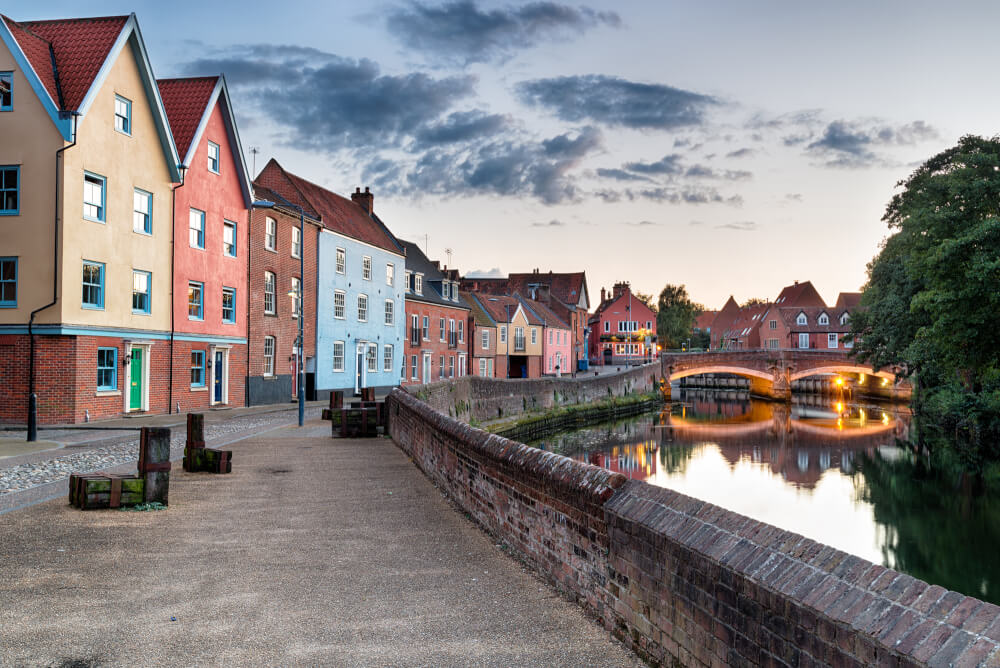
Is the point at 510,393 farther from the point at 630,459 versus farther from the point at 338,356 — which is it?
the point at 338,356

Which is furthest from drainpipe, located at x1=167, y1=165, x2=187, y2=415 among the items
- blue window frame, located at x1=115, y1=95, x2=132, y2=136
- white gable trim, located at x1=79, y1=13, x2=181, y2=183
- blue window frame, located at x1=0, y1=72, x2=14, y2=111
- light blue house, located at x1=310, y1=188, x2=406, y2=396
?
light blue house, located at x1=310, y1=188, x2=406, y2=396

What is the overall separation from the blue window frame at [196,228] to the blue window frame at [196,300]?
4.58 feet

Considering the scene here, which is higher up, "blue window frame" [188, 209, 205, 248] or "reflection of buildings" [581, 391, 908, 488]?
"blue window frame" [188, 209, 205, 248]

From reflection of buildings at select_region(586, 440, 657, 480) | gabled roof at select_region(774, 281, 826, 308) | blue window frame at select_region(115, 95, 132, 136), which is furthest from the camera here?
gabled roof at select_region(774, 281, 826, 308)

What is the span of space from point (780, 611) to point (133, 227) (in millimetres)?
24087

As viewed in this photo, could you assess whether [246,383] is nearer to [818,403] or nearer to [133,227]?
[133,227]

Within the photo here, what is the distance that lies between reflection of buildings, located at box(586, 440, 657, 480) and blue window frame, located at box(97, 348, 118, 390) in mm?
16036

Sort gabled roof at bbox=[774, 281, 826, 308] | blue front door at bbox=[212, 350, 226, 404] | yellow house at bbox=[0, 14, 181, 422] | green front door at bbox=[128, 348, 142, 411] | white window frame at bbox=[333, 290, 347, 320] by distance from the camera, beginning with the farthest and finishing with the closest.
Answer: gabled roof at bbox=[774, 281, 826, 308] < white window frame at bbox=[333, 290, 347, 320] < blue front door at bbox=[212, 350, 226, 404] < green front door at bbox=[128, 348, 142, 411] < yellow house at bbox=[0, 14, 181, 422]

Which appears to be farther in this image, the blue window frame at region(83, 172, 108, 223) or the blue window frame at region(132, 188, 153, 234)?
the blue window frame at region(132, 188, 153, 234)

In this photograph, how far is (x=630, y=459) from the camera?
32.5m

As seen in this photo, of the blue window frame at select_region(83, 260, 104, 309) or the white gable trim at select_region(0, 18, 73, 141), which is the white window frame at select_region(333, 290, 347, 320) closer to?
the blue window frame at select_region(83, 260, 104, 309)

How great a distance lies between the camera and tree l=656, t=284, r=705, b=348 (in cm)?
12000

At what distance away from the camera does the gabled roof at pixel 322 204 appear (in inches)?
1430

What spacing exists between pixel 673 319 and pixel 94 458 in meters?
112
